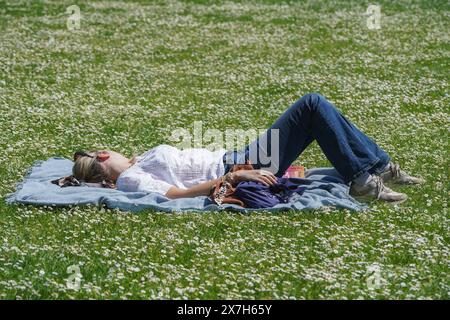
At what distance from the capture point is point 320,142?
1005cm

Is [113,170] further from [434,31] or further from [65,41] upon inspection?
[434,31]

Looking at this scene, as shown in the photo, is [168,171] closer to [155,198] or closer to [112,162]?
[155,198]

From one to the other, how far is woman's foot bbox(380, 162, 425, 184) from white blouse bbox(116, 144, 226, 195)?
6.18 ft

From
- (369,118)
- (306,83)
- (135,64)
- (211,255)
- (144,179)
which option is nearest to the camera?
(211,255)

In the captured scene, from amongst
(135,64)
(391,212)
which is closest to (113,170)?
(391,212)

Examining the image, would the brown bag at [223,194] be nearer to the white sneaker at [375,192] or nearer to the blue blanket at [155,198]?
the blue blanket at [155,198]

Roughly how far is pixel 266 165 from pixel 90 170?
6.61 ft

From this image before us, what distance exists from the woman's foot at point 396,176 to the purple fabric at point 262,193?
1.07 metres

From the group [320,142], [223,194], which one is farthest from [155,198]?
[320,142]

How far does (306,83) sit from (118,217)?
27.3 ft

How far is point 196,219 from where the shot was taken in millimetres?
9422

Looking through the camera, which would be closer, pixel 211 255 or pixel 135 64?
pixel 211 255

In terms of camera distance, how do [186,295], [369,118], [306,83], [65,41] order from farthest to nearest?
[65,41], [306,83], [369,118], [186,295]

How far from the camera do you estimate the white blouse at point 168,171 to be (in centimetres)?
1016
